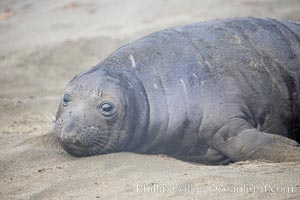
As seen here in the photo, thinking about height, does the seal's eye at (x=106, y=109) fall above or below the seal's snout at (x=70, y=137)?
above

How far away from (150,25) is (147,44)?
13.8 feet

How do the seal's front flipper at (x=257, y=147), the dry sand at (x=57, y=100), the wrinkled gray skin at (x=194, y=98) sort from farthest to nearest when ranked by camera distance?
the wrinkled gray skin at (x=194, y=98), the seal's front flipper at (x=257, y=147), the dry sand at (x=57, y=100)

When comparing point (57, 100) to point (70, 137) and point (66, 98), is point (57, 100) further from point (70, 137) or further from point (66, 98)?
point (70, 137)

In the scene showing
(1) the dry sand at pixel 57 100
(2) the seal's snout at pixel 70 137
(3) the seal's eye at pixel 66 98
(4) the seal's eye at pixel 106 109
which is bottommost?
(1) the dry sand at pixel 57 100

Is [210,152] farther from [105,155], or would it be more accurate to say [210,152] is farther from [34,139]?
[34,139]

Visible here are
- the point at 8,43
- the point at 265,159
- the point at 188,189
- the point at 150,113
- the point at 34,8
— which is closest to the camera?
the point at 188,189

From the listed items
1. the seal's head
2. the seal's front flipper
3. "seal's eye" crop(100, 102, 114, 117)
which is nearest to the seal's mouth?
the seal's head

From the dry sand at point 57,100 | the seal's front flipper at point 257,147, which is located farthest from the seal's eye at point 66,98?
the seal's front flipper at point 257,147

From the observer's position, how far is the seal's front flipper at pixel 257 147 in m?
4.65

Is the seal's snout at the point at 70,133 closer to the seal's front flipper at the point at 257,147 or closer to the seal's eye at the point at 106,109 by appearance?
the seal's eye at the point at 106,109

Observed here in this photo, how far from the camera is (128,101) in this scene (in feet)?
16.2

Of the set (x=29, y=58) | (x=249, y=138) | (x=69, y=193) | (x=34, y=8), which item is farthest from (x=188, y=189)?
(x=34, y=8)

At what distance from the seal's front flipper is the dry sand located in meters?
0.14

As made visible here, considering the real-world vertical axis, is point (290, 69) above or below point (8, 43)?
above
